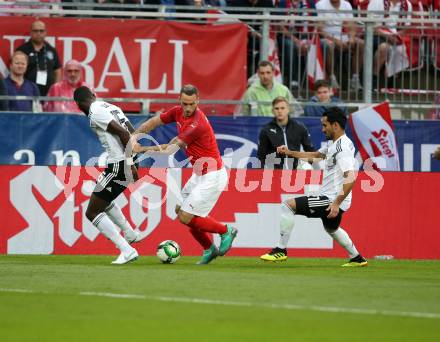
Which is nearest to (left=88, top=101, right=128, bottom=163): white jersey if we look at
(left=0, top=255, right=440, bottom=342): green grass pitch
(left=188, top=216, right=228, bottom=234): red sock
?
(left=188, top=216, right=228, bottom=234): red sock

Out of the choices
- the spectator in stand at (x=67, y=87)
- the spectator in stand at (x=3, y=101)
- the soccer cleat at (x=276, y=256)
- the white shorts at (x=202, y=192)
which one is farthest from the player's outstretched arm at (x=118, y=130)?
the spectator in stand at (x=3, y=101)

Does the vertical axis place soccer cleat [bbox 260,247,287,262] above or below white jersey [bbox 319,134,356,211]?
below

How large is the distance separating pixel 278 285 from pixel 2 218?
6747 millimetres

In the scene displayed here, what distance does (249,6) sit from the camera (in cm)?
2083

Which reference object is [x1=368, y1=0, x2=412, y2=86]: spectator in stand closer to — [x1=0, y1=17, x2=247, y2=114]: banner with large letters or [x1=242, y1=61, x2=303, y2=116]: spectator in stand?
[x1=242, y1=61, x2=303, y2=116]: spectator in stand

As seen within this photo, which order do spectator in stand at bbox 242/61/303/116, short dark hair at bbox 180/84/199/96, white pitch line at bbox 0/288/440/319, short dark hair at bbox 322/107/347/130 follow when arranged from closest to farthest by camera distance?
white pitch line at bbox 0/288/440/319, short dark hair at bbox 180/84/199/96, short dark hair at bbox 322/107/347/130, spectator in stand at bbox 242/61/303/116

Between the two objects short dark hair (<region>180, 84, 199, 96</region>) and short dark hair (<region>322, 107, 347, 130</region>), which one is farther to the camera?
short dark hair (<region>322, 107, 347, 130</region>)

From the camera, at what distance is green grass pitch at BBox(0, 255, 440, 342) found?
8727 mm

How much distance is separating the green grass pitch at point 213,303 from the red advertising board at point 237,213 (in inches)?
109

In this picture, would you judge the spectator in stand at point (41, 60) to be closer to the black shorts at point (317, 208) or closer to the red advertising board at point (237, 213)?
the red advertising board at point (237, 213)

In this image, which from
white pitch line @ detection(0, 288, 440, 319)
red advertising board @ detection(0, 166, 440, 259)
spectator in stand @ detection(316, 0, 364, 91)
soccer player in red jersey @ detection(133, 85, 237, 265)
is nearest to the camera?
white pitch line @ detection(0, 288, 440, 319)

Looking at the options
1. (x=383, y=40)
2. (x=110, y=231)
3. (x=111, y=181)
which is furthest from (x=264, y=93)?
(x=110, y=231)

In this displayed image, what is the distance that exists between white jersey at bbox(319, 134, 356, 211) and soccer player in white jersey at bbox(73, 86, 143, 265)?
259cm

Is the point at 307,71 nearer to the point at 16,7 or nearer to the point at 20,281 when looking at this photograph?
the point at 16,7
